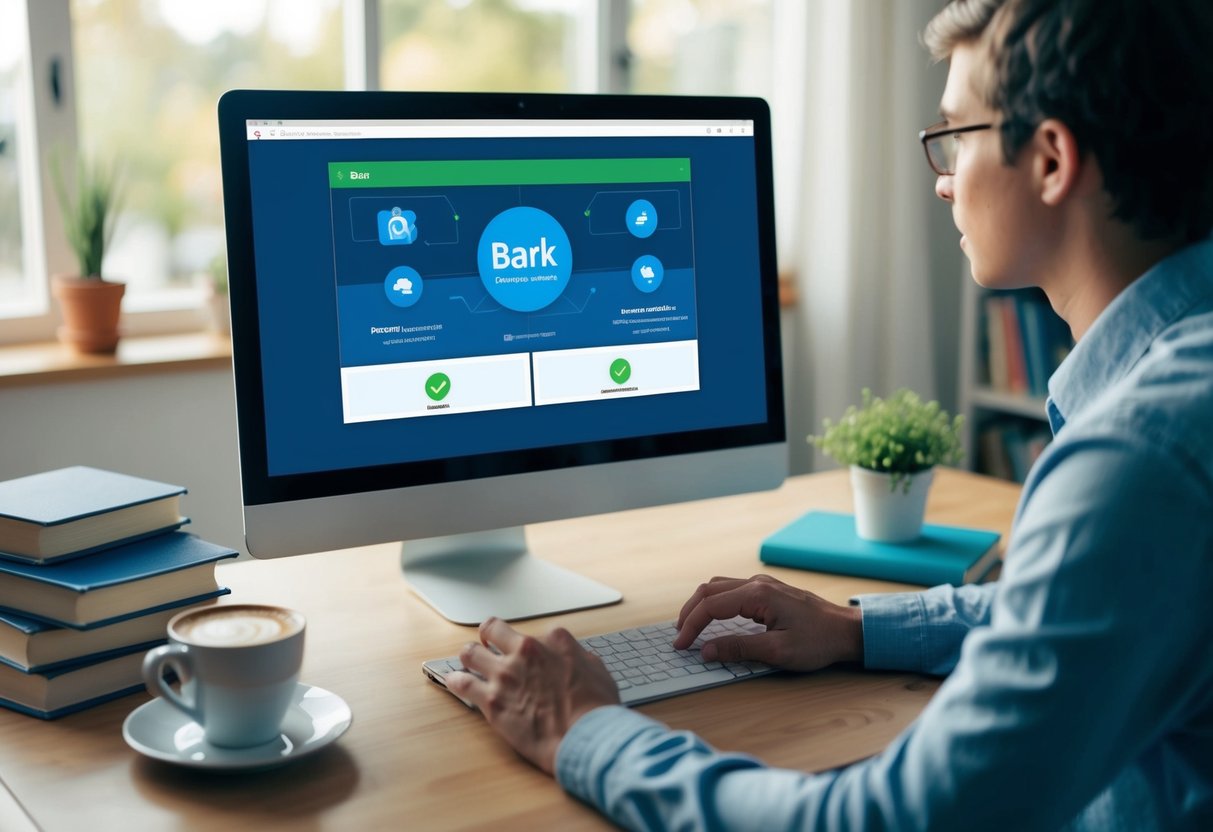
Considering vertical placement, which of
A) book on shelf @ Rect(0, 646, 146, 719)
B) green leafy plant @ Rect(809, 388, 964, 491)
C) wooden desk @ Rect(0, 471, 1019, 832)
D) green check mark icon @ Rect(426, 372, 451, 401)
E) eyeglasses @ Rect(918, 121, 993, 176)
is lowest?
wooden desk @ Rect(0, 471, 1019, 832)

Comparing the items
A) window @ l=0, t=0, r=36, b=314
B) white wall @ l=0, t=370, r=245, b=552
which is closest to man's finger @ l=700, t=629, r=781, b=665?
white wall @ l=0, t=370, r=245, b=552

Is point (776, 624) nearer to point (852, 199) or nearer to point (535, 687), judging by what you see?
point (535, 687)

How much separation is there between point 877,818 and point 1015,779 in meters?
0.09

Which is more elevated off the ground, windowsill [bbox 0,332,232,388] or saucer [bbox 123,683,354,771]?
windowsill [bbox 0,332,232,388]

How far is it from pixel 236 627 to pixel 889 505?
0.82m

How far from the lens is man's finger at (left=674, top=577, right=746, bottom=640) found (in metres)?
1.22

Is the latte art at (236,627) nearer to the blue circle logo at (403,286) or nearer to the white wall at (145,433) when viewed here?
the blue circle logo at (403,286)

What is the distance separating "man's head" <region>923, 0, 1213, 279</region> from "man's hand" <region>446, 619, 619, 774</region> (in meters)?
0.53

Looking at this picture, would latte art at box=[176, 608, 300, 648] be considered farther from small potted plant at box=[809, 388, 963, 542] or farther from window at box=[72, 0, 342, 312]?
window at box=[72, 0, 342, 312]

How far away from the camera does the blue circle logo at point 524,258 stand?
4.21 feet

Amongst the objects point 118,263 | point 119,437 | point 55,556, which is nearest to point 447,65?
point 118,263

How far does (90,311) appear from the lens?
251cm

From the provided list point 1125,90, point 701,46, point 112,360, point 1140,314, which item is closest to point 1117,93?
point 1125,90

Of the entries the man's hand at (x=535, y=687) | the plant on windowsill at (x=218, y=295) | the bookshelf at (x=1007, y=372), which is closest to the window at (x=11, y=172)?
the plant on windowsill at (x=218, y=295)
